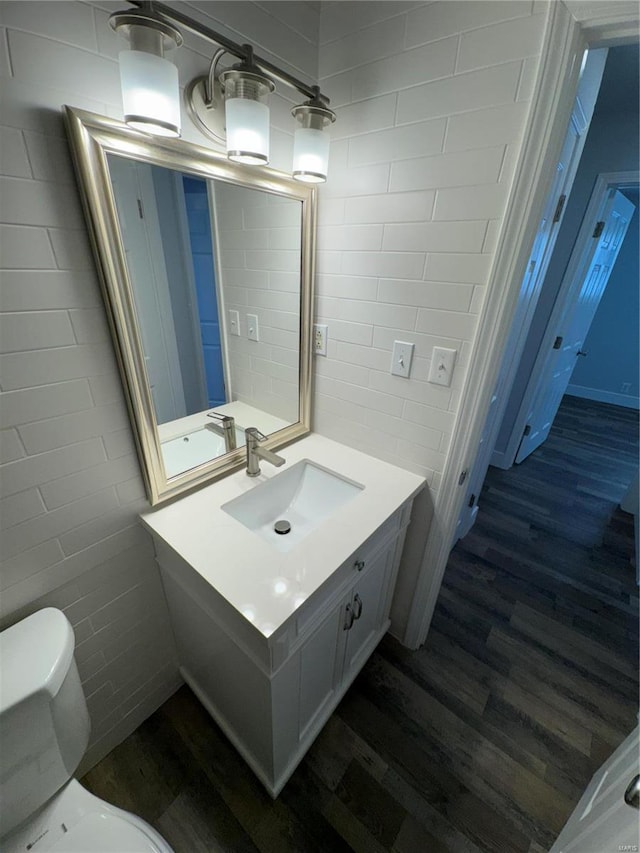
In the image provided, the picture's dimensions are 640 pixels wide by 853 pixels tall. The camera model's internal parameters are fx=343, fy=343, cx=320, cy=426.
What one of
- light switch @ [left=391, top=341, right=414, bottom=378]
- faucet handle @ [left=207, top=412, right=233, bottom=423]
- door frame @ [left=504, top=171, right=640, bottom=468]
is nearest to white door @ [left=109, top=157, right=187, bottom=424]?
faucet handle @ [left=207, top=412, right=233, bottom=423]

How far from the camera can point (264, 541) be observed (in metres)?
0.99

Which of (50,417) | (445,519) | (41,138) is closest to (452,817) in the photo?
(445,519)

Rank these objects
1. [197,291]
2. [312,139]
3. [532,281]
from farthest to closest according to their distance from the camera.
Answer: [532,281]
[197,291]
[312,139]

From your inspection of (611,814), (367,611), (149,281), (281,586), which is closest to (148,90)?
(149,281)

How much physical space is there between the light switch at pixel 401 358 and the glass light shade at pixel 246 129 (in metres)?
0.66

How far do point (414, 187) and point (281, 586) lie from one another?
1191 mm

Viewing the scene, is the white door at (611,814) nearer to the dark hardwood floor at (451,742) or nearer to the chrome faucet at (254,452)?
the dark hardwood floor at (451,742)

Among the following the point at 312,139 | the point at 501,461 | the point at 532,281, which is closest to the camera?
the point at 312,139

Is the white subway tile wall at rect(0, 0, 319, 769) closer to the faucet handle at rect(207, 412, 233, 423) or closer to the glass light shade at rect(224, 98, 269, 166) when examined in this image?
the glass light shade at rect(224, 98, 269, 166)

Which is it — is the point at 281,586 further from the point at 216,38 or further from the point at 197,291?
the point at 216,38

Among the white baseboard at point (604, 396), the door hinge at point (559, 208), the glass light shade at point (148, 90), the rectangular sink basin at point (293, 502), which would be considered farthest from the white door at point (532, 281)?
the white baseboard at point (604, 396)

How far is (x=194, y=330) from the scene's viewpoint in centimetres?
110

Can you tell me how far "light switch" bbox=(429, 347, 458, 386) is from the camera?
1096 millimetres

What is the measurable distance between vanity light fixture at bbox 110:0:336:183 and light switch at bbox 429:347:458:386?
25.1 inches
